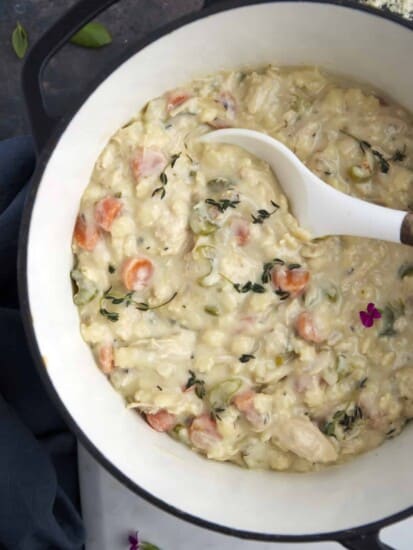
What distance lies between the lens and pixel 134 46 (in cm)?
163

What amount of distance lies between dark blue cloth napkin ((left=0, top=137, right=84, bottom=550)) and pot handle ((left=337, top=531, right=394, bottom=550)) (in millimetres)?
656

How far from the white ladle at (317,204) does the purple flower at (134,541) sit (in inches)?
31.8

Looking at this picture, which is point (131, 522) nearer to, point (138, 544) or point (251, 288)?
point (138, 544)

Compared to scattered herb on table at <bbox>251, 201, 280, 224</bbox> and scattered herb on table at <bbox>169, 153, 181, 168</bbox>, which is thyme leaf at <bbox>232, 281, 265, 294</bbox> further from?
scattered herb on table at <bbox>169, 153, 181, 168</bbox>

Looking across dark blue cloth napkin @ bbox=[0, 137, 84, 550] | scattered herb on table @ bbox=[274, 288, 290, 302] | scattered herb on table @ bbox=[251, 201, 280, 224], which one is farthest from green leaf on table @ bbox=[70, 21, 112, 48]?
scattered herb on table @ bbox=[274, 288, 290, 302]

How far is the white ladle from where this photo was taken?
1700 millimetres

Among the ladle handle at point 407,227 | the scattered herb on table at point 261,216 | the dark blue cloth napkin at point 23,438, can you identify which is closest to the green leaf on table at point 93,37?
the dark blue cloth napkin at point 23,438

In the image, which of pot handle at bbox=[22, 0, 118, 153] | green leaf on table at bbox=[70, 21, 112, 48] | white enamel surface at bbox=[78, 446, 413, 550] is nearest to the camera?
pot handle at bbox=[22, 0, 118, 153]

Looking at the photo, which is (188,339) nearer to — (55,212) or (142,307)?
(142,307)

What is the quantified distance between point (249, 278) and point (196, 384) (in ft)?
0.75

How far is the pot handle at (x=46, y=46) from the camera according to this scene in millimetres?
1580

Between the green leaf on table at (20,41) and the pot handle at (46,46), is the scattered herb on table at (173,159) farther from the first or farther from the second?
the green leaf on table at (20,41)

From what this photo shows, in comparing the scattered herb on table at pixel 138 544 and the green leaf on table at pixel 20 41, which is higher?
the green leaf on table at pixel 20 41

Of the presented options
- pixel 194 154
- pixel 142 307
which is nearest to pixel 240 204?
pixel 194 154
